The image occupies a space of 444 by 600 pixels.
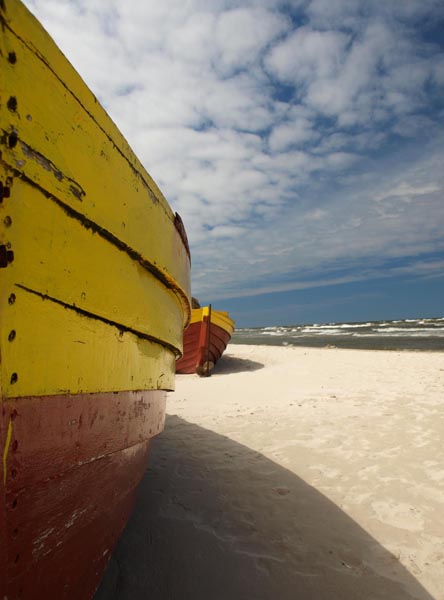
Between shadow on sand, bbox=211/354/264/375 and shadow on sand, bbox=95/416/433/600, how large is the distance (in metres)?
7.81

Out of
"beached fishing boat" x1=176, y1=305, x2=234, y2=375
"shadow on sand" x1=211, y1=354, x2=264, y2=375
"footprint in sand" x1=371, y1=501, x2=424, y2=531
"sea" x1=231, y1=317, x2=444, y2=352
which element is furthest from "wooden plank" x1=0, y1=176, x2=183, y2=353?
"sea" x1=231, y1=317, x2=444, y2=352

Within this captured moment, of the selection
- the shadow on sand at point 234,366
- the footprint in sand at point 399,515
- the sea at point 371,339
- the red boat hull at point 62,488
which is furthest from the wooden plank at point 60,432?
the sea at point 371,339

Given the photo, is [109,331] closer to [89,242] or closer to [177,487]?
[89,242]

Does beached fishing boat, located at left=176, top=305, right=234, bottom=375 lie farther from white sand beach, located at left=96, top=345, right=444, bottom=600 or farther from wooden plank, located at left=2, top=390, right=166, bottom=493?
wooden plank, located at left=2, top=390, right=166, bottom=493

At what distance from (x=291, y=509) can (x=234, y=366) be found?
371 inches

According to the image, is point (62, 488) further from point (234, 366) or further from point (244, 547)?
point (234, 366)

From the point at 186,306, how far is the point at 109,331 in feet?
4.62

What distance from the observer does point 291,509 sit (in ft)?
9.26

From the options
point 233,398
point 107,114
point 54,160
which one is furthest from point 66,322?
point 233,398

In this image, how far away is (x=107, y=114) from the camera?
1.44 meters

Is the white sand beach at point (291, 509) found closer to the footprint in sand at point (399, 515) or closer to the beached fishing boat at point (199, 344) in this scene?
the footprint in sand at point (399, 515)

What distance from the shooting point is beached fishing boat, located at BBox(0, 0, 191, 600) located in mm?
1003

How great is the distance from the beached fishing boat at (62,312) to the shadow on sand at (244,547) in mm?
522

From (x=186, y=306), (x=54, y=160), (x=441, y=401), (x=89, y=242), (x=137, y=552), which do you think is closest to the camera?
(x=54, y=160)
